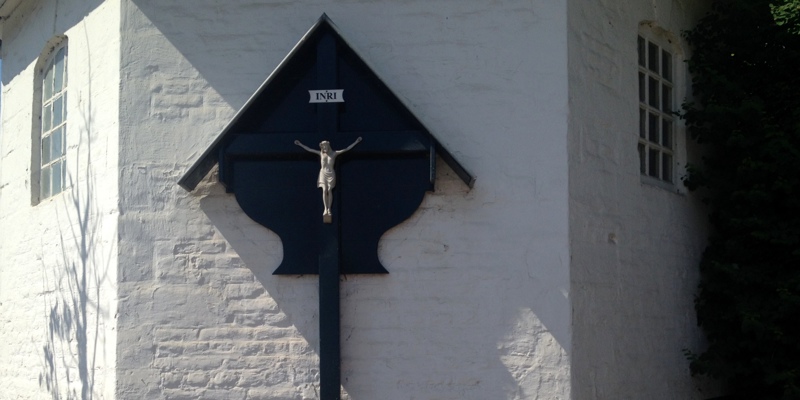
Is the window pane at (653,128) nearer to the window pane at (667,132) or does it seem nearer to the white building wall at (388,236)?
the window pane at (667,132)

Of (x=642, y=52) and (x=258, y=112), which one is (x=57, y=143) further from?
(x=642, y=52)

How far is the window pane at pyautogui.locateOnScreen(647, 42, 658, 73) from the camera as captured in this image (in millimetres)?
10594

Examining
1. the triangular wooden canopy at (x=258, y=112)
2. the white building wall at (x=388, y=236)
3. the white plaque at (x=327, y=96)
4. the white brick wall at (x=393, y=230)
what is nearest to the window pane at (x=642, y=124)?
the white brick wall at (x=393, y=230)

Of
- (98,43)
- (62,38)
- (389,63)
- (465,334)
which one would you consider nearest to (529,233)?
(465,334)

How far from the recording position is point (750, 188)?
34.0ft

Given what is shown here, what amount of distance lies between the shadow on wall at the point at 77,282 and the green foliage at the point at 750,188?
17.7 feet

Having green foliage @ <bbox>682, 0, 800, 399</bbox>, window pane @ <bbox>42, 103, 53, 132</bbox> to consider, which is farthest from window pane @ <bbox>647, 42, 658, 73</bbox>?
window pane @ <bbox>42, 103, 53, 132</bbox>

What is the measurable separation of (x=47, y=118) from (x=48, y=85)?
34cm

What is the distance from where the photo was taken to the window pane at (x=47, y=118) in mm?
10992

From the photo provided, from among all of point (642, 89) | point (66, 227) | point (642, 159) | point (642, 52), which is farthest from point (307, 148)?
point (642, 52)

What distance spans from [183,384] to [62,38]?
12.9ft

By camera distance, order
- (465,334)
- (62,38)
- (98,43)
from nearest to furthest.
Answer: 1. (465,334)
2. (98,43)
3. (62,38)

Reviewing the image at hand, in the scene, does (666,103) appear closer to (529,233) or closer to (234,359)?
(529,233)

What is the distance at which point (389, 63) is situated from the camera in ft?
29.0
